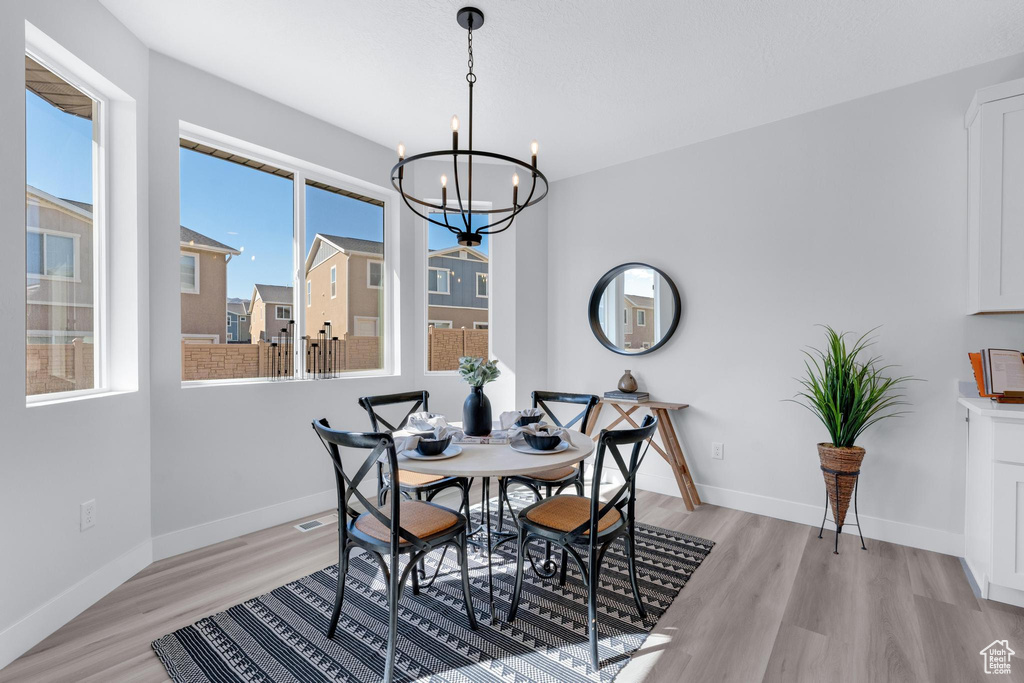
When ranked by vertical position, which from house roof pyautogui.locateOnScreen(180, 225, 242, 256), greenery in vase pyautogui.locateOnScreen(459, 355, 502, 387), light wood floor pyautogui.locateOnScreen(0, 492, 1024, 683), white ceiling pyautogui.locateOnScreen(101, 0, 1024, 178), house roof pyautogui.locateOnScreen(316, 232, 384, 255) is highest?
white ceiling pyautogui.locateOnScreen(101, 0, 1024, 178)

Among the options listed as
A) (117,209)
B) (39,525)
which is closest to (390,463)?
(39,525)

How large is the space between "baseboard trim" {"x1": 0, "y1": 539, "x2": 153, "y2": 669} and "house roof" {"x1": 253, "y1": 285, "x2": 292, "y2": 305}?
1.49m

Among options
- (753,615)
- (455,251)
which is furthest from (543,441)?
(455,251)

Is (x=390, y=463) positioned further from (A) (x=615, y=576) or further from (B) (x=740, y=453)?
(B) (x=740, y=453)

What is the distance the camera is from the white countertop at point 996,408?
2.02m

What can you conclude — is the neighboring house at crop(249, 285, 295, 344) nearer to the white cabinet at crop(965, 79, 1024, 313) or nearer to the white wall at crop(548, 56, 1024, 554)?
the white wall at crop(548, 56, 1024, 554)

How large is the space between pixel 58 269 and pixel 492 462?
2.09 meters

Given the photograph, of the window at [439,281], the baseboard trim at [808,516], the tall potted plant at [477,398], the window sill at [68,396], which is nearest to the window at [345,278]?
the window at [439,281]

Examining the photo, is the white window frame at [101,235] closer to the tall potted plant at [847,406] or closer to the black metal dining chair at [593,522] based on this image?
the black metal dining chair at [593,522]

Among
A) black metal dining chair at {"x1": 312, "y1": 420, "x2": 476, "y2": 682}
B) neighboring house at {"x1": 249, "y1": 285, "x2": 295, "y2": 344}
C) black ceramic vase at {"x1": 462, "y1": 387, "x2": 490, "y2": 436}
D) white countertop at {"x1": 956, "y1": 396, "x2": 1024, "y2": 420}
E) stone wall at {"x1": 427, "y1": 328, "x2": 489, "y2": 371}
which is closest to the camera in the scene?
black metal dining chair at {"x1": 312, "y1": 420, "x2": 476, "y2": 682}

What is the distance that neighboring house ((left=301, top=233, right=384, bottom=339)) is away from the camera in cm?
336

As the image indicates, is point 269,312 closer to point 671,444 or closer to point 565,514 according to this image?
point 565,514

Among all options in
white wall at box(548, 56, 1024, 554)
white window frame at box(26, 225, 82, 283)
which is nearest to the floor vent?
white window frame at box(26, 225, 82, 283)

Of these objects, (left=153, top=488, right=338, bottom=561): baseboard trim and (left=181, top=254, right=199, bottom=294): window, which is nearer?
(left=153, top=488, right=338, bottom=561): baseboard trim
